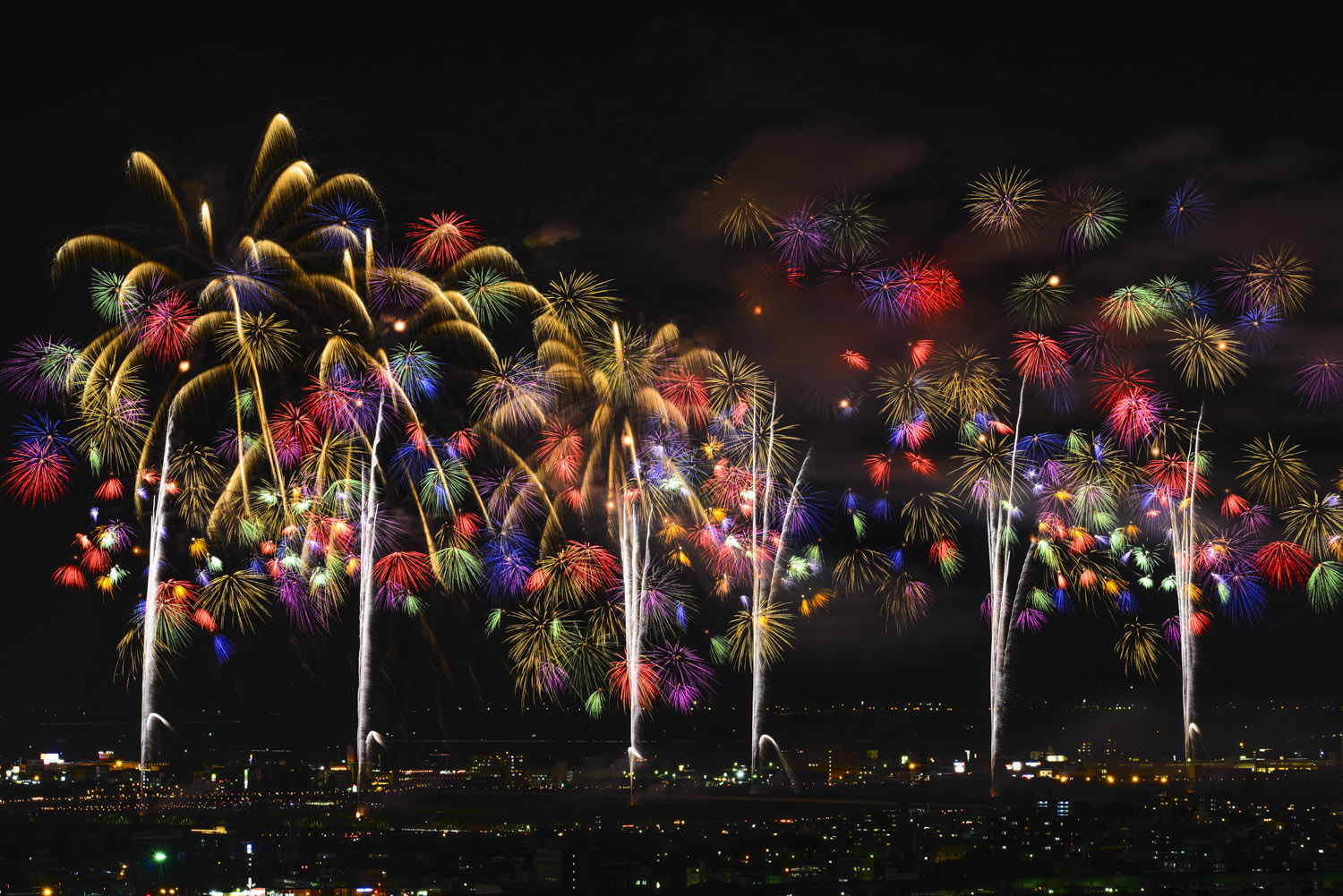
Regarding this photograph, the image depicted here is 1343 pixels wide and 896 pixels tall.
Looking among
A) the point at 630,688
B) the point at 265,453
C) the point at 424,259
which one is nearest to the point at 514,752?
the point at 630,688

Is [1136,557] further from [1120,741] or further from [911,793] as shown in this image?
[1120,741]

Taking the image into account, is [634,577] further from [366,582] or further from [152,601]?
[152,601]

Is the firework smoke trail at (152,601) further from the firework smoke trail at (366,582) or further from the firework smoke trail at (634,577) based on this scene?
the firework smoke trail at (634,577)

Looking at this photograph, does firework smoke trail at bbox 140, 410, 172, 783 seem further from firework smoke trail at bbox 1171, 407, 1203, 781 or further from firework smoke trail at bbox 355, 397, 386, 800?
firework smoke trail at bbox 1171, 407, 1203, 781

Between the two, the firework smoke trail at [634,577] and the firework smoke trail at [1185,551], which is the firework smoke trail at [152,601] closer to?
the firework smoke trail at [634,577]

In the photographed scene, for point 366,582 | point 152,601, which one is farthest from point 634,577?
point 152,601

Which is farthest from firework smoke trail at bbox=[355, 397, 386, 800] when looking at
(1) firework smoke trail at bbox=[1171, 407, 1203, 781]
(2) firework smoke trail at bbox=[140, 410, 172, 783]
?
(1) firework smoke trail at bbox=[1171, 407, 1203, 781]

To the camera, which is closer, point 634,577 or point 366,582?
point 366,582

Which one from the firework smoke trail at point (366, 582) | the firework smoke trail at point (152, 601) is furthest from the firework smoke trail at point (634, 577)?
the firework smoke trail at point (152, 601)

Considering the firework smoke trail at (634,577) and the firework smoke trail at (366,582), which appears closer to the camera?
the firework smoke trail at (366,582)
